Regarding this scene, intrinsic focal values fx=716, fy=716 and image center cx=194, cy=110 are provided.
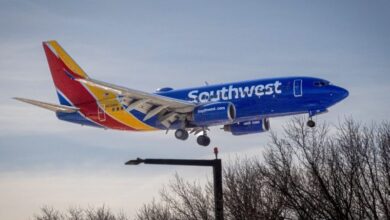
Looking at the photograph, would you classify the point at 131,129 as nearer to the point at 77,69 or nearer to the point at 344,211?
the point at 77,69

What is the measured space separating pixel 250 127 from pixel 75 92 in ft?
Answer: 53.7

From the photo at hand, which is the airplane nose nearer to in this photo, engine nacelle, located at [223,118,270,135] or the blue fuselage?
the blue fuselage

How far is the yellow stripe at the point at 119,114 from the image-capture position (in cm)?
5772

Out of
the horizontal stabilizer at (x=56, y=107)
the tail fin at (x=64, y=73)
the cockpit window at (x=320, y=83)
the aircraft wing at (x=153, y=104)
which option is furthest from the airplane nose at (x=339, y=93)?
the tail fin at (x=64, y=73)

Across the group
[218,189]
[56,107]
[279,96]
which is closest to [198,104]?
[279,96]

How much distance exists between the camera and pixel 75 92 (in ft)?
207

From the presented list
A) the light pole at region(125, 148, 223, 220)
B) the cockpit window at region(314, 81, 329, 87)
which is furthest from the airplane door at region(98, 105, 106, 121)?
the light pole at region(125, 148, 223, 220)

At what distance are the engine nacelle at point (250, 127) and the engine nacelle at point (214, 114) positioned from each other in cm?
543

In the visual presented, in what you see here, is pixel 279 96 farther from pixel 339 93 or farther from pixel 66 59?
pixel 66 59

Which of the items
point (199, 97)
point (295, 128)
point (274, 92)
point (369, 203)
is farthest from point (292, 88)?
point (369, 203)

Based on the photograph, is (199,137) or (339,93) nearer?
(339,93)

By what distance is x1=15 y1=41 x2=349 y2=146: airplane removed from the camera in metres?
50.2

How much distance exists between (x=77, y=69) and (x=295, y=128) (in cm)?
3386

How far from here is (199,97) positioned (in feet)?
180
